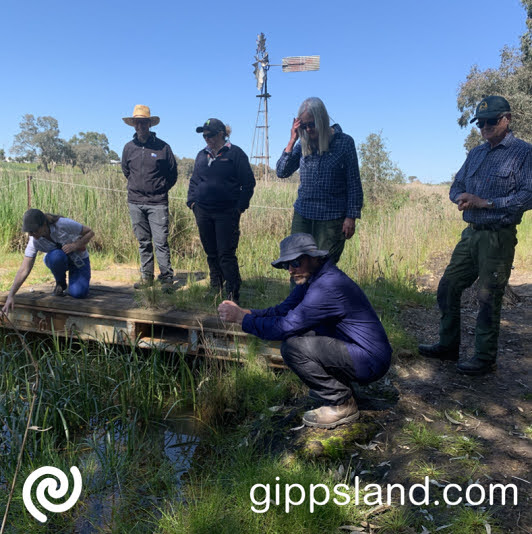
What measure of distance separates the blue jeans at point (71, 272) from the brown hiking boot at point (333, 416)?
3056mm

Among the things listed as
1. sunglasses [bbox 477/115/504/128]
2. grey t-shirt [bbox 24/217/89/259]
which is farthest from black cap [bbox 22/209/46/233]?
sunglasses [bbox 477/115/504/128]

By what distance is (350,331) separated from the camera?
2.82 m

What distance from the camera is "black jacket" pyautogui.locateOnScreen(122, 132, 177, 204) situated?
5387mm

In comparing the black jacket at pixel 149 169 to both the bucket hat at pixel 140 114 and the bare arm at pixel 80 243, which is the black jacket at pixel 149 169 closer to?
the bucket hat at pixel 140 114

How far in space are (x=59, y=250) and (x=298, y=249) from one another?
10.0 ft

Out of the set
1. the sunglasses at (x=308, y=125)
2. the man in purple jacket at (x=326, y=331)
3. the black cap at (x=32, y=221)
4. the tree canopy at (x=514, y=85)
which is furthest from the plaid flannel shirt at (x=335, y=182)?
the tree canopy at (x=514, y=85)

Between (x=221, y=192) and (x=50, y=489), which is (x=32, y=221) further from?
(x=50, y=489)

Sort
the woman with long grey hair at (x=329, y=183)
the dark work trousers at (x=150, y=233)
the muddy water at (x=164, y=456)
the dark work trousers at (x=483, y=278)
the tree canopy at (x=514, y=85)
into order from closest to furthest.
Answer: the muddy water at (x=164, y=456) < the dark work trousers at (x=483, y=278) < the woman with long grey hair at (x=329, y=183) < the dark work trousers at (x=150, y=233) < the tree canopy at (x=514, y=85)

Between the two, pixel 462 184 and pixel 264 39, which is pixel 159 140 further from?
pixel 264 39

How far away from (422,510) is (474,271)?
199 cm

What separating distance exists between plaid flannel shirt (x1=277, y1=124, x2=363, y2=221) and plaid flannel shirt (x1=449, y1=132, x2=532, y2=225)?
2.99ft

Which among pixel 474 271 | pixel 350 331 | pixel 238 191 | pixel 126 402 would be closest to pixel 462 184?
pixel 474 271

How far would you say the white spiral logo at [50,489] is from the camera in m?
2.50

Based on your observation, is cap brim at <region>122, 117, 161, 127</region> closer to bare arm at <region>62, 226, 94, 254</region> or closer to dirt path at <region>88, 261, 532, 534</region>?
bare arm at <region>62, 226, 94, 254</region>
